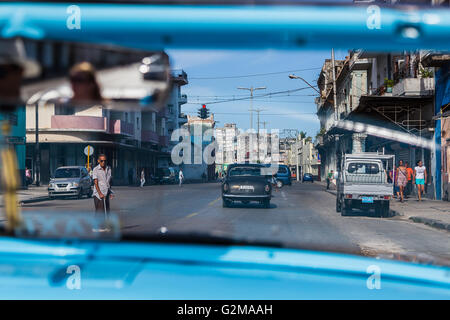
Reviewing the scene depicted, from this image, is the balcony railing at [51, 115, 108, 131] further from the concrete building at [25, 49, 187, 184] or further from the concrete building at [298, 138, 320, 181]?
the concrete building at [298, 138, 320, 181]

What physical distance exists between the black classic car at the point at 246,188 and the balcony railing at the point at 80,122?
41.6ft

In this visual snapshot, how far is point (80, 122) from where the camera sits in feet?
9.93

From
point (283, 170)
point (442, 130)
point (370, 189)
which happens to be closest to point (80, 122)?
point (370, 189)

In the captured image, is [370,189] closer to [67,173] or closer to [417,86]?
[417,86]

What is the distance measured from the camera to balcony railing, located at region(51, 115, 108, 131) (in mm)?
2773

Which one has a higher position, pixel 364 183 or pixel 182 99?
pixel 182 99

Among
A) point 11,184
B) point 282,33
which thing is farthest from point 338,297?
point 11,184

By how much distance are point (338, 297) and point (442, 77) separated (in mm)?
19726

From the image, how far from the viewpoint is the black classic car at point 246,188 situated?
1576 cm

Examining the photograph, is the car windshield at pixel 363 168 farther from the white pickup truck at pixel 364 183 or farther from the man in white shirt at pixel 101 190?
the man in white shirt at pixel 101 190

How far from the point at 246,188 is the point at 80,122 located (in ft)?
44.0

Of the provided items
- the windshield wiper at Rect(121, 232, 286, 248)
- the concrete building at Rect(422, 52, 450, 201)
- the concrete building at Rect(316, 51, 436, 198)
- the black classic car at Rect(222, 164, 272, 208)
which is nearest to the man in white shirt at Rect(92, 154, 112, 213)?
the windshield wiper at Rect(121, 232, 286, 248)
